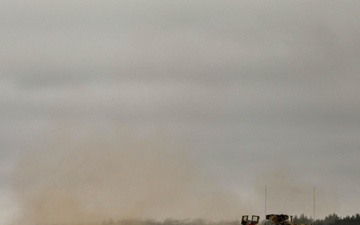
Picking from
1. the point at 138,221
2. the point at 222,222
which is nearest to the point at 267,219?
the point at 222,222

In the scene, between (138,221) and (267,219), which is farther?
(138,221)

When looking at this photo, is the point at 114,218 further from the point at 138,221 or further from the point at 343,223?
the point at 343,223

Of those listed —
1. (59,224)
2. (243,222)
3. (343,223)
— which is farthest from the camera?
(343,223)

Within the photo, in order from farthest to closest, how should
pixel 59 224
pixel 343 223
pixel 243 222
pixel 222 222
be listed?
pixel 343 223
pixel 59 224
pixel 222 222
pixel 243 222

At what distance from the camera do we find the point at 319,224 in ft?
579

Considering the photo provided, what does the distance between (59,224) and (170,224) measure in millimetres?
19849

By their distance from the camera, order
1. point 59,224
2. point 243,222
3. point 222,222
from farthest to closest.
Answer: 1. point 59,224
2. point 222,222
3. point 243,222

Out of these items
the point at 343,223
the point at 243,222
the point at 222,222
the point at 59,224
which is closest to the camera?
the point at 243,222

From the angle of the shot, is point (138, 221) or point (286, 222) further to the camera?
point (138, 221)

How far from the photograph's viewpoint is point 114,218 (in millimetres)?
183625

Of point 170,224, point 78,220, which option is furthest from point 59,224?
point 170,224

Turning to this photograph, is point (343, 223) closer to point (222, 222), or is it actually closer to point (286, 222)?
point (222, 222)

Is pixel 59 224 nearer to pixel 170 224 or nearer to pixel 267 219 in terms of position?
pixel 170 224

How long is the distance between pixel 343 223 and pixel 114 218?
121 ft
